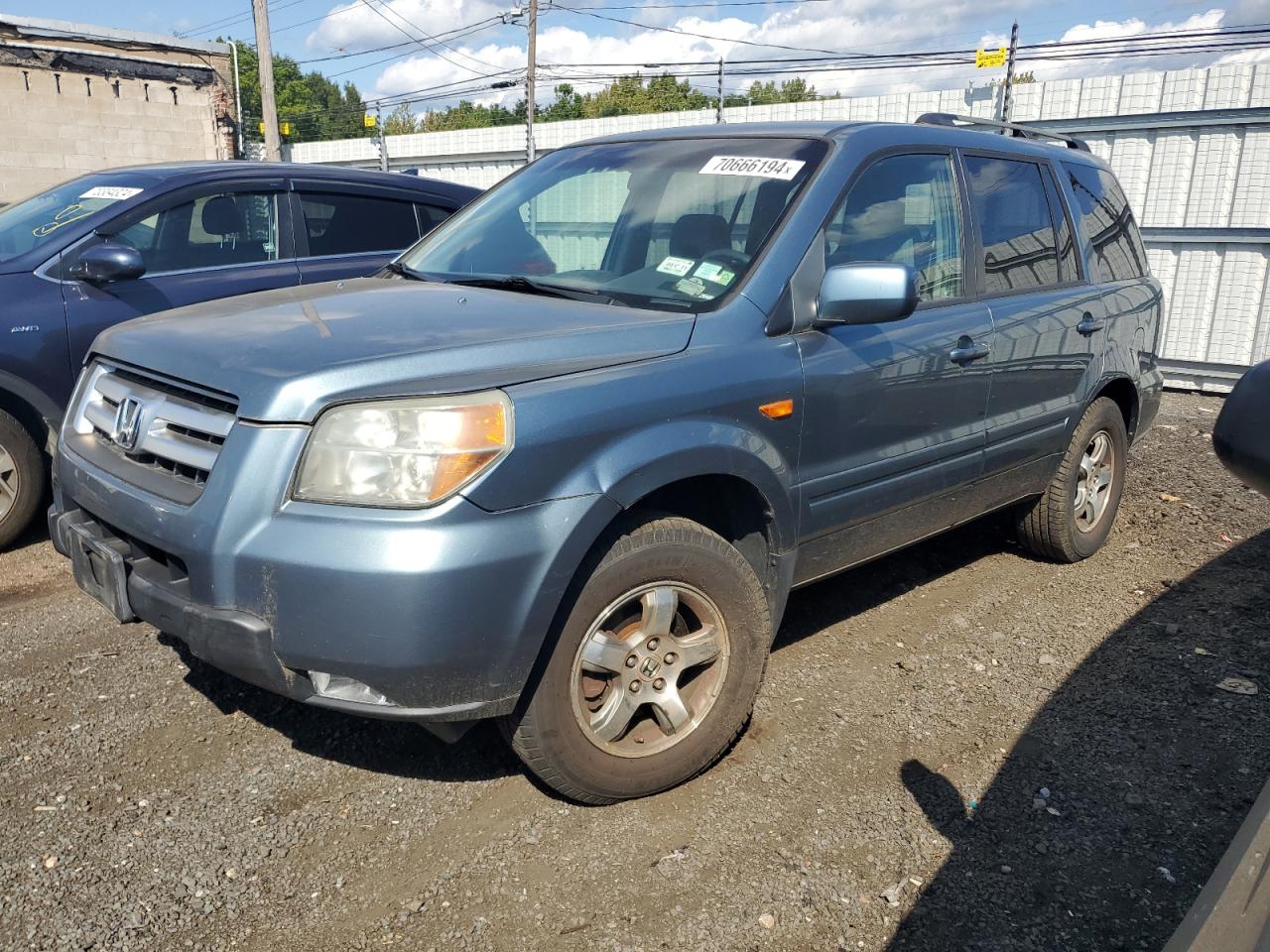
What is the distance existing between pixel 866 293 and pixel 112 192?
4.11 meters

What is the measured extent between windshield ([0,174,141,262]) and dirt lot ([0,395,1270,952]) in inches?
73.3

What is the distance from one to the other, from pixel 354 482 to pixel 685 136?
6.80 ft

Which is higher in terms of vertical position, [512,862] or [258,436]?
[258,436]

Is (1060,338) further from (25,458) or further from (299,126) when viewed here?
(299,126)

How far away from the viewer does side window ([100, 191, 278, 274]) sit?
5.06m

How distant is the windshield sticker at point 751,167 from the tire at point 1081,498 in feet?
7.08

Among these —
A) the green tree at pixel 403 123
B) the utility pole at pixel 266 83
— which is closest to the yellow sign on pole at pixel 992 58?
the utility pole at pixel 266 83

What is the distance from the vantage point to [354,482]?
2322 millimetres

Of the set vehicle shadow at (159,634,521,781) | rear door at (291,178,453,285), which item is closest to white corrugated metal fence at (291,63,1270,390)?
rear door at (291,178,453,285)

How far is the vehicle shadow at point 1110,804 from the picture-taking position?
8.12 feet

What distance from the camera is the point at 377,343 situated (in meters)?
2.53

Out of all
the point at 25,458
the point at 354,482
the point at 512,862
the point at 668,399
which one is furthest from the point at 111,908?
the point at 25,458

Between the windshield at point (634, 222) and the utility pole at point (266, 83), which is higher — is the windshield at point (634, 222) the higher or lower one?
the lower one

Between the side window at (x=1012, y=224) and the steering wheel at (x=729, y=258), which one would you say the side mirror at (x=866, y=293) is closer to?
the steering wheel at (x=729, y=258)
